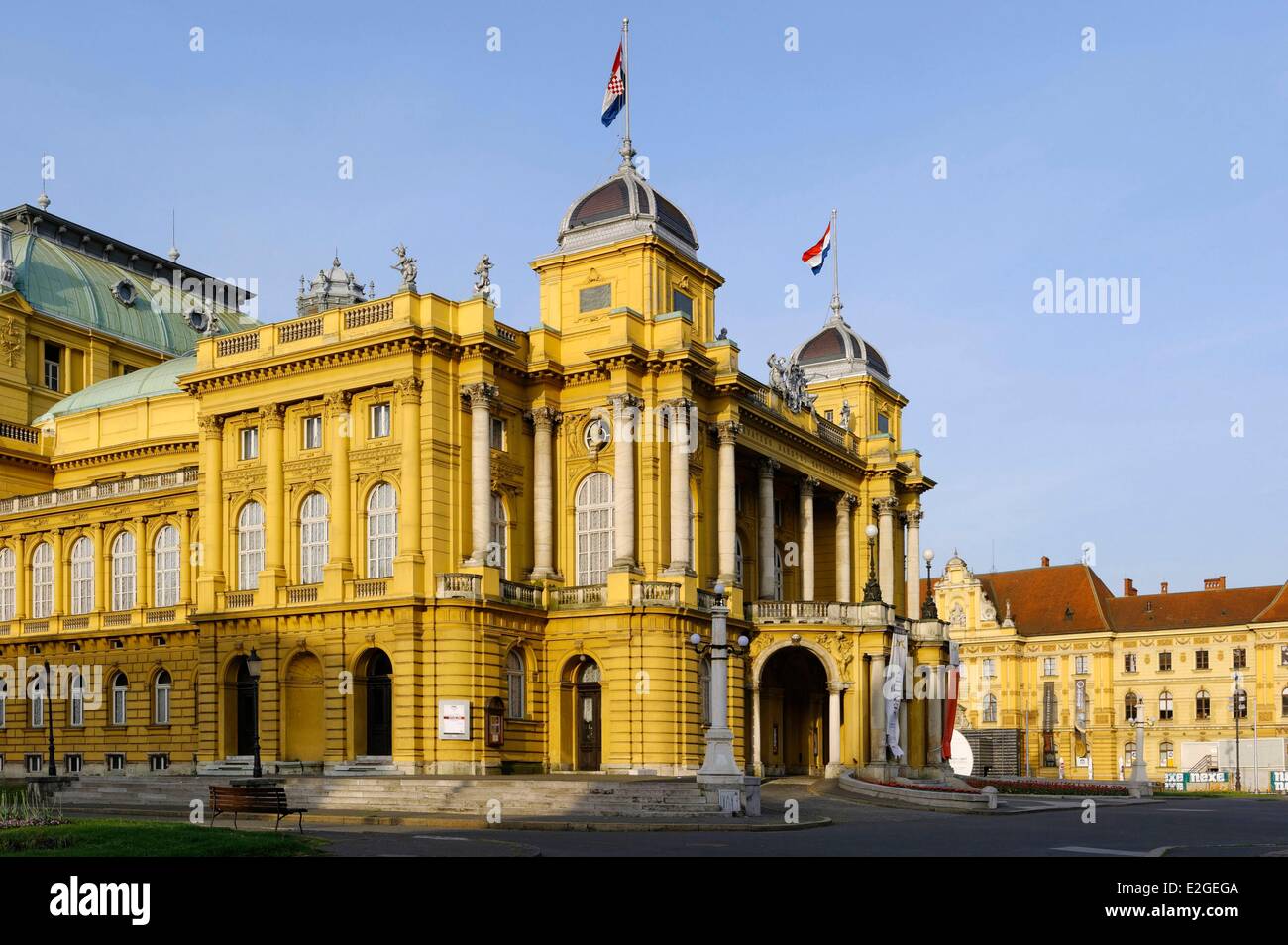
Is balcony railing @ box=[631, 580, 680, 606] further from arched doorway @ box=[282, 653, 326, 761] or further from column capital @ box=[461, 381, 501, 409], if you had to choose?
arched doorway @ box=[282, 653, 326, 761]

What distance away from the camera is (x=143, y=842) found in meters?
23.8

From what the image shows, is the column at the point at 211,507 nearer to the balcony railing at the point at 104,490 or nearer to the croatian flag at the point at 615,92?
the balcony railing at the point at 104,490

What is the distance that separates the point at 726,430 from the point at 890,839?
2628cm

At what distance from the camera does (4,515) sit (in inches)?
2488

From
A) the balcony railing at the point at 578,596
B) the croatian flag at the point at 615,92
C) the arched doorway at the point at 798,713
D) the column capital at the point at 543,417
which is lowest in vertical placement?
the arched doorway at the point at 798,713

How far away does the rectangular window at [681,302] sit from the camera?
183 feet

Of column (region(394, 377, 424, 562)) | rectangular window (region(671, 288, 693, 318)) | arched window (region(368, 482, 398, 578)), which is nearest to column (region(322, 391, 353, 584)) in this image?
arched window (region(368, 482, 398, 578))

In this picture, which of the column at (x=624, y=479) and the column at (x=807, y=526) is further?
the column at (x=807, y=526)

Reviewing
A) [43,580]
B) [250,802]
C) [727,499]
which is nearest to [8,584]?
[43,580]

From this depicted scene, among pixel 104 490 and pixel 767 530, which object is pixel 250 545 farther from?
pixel 767 530

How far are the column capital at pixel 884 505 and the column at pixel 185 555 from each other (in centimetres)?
3193

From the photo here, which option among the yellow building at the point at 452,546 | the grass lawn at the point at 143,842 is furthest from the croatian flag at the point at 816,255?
the grass lawn at the point at 143,842

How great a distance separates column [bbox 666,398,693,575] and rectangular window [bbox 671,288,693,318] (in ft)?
17.4

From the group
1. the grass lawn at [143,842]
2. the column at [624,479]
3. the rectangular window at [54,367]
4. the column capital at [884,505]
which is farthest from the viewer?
the rectangular window at [54,367]
